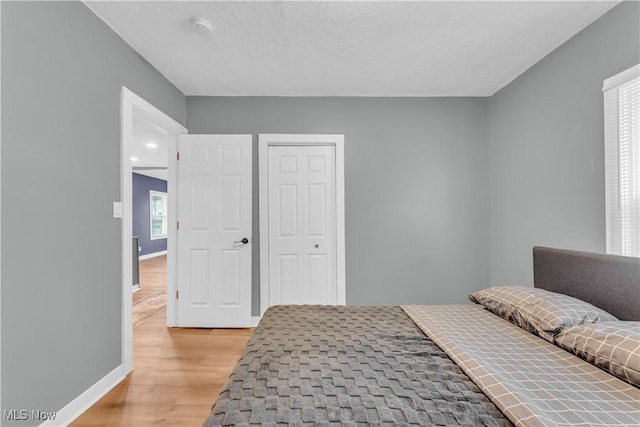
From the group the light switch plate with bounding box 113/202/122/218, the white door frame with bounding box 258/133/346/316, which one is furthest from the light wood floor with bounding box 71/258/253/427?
the light switch plate with bounding box 113/202/122/218

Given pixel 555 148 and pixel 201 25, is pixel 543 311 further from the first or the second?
pixel 201 25

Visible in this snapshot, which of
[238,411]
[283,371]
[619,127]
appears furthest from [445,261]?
[238,411]

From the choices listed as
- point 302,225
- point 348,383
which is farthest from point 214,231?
point 348,383

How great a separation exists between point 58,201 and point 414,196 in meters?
3.09

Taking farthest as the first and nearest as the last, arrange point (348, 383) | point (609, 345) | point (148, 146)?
1. point (148, 146)
2. point (609, 345)
3. point (348, 383)

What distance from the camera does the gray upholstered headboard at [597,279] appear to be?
159 centimetres

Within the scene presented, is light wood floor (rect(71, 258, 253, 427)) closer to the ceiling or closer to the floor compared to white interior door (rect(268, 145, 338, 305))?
closer to the floor

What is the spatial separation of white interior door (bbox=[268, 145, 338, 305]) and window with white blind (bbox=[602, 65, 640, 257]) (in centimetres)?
224

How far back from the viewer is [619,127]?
1.87m

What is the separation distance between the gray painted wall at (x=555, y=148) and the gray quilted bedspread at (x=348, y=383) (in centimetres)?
170

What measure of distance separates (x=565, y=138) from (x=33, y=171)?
3533 mm

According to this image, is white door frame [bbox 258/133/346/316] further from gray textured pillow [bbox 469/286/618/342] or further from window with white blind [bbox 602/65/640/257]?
window with white blind [bbox 602/65/640/257]

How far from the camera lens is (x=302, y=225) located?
132 inches

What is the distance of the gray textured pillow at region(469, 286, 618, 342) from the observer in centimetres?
143
